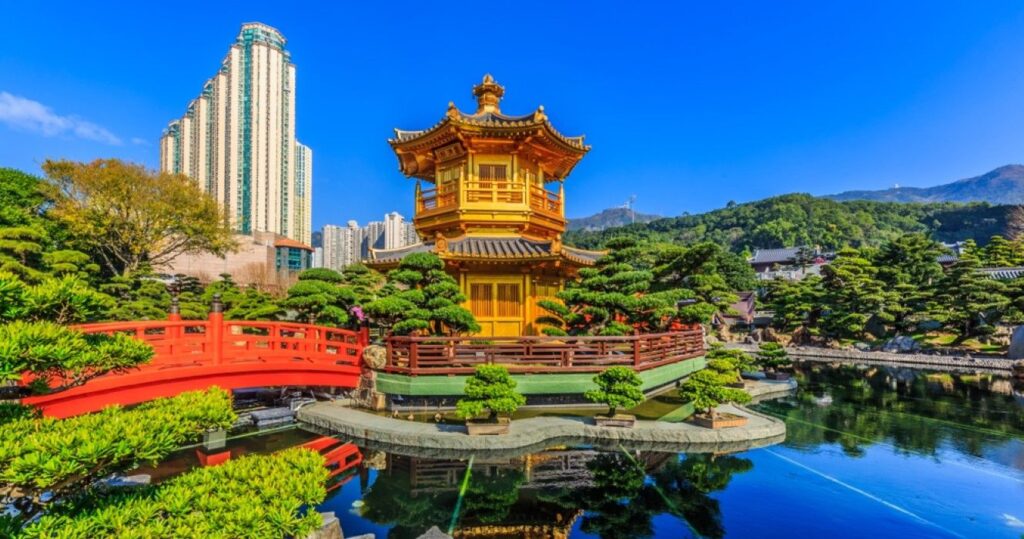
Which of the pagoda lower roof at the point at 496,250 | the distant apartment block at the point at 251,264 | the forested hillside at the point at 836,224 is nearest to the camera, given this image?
A: the pagoda lower roof at the point at 496,250

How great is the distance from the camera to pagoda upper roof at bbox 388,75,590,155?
14.5 meters

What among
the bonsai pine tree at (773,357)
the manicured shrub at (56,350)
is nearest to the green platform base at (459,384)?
the manicured shrub at (56,350)

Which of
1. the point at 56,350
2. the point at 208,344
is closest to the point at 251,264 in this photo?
the point at 208,344

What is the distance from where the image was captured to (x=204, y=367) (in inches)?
365

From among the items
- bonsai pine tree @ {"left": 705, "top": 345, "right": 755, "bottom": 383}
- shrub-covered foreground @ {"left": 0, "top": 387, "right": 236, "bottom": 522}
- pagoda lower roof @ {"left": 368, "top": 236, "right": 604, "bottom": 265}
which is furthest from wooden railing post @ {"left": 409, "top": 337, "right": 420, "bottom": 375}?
bonsai pine tree @ {"left": 705, "top": 345, "right": 755, "bottom": 383}

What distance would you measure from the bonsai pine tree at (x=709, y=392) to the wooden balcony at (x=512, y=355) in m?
1.57

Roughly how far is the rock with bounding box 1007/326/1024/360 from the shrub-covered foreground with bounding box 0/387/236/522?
33705 millimetres

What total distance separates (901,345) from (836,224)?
192ft

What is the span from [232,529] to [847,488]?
9.01 metres

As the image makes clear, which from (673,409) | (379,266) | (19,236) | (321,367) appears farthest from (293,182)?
(673,409)

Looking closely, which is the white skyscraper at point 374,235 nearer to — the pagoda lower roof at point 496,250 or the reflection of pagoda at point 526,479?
the pagoda lower roof at point 496,250

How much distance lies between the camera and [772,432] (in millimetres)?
10375

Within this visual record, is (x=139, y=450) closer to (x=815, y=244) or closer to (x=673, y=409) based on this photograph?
(x=673, y=409)

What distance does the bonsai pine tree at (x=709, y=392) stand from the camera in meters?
10.0
